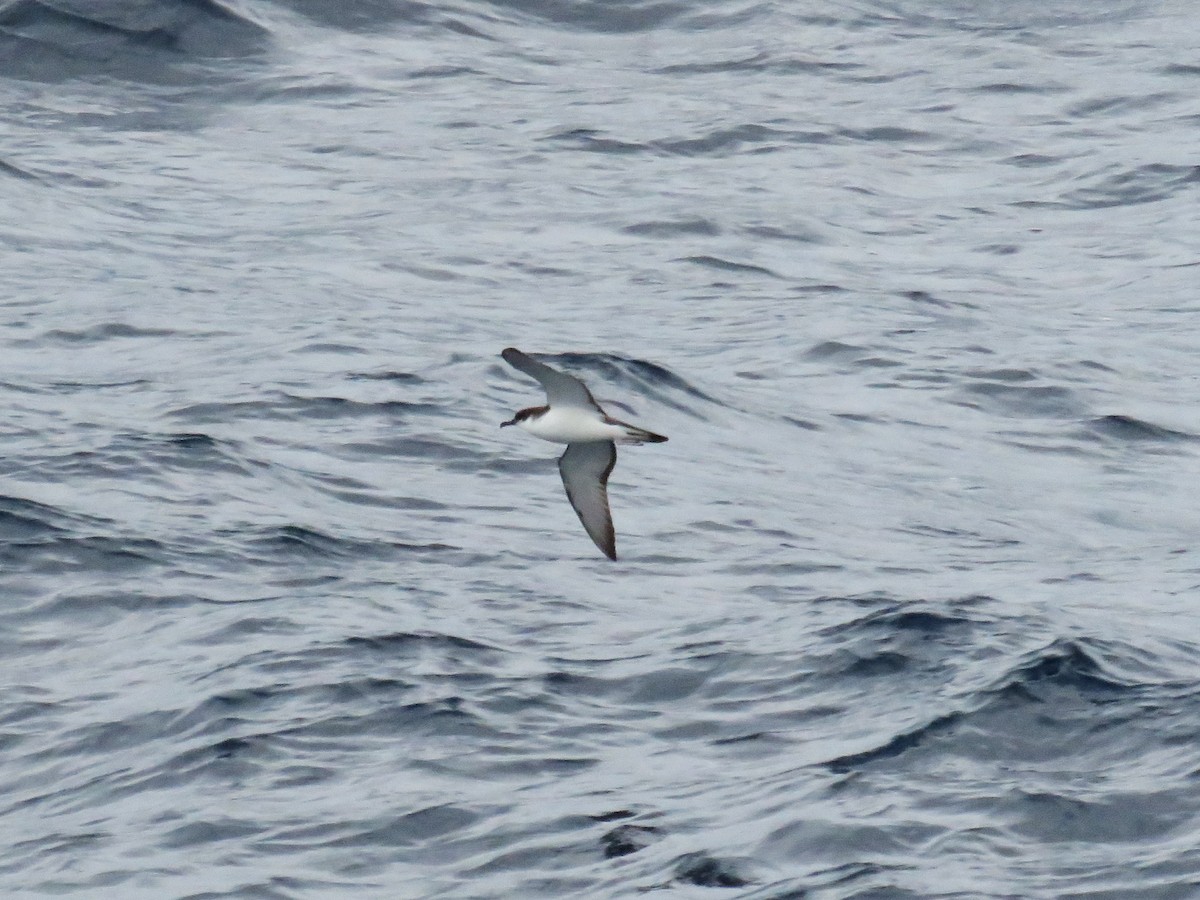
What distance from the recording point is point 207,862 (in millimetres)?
8711

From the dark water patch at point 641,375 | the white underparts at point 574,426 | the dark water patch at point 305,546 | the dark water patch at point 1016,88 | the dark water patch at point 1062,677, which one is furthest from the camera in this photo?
the dark water patch at point 1016,88

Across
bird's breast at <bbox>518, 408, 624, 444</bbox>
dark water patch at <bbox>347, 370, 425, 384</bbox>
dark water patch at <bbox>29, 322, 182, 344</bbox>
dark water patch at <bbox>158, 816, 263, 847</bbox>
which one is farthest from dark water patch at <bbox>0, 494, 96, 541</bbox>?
dark water patch at <bbox>29, 322, 182, 344</bbox>

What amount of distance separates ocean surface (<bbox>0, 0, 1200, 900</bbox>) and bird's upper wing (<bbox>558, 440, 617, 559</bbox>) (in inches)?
22.7

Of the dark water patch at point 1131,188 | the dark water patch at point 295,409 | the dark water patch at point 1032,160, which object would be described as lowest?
the dark water patch at point 295,409

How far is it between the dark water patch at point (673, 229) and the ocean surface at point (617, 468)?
0.04m

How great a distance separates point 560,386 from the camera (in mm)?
10195

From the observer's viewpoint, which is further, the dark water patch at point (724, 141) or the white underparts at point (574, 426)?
the dark water patch at point (724, 141)

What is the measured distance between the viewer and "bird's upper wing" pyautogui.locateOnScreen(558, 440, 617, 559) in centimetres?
1100

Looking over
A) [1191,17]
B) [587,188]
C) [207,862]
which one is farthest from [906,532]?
[1191,17]

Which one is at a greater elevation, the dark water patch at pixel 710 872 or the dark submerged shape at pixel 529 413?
the dark submerged shape at pixel 529 413

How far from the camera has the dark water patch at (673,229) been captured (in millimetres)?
19609

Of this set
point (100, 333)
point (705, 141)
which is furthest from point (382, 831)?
point (705, 141)

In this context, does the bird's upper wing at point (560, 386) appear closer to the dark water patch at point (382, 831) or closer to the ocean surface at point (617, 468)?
the ocean surface at point (617, 468)

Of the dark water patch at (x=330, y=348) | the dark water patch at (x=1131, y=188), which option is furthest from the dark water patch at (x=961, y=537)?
the dark water patch at (x=1131, y=188)
